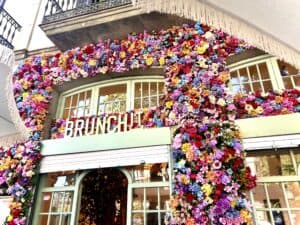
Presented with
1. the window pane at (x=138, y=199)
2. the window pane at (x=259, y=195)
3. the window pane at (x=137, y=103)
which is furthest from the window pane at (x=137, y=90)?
the window pane at (x=259, y=195)

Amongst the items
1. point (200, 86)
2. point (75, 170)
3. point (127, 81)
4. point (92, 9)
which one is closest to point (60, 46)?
point (92, 9)

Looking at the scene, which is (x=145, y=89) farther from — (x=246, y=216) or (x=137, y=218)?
(x=246, y=216)

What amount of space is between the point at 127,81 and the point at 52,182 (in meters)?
2.78

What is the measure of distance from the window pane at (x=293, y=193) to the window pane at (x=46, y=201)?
14.5 ft

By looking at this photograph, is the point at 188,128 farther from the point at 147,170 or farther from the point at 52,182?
the point at 52,182

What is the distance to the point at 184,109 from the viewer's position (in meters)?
4.72

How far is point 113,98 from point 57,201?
251 centimetres

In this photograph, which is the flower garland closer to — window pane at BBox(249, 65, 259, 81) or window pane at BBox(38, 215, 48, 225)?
window pane at BBox(38, 215, 48, 225)

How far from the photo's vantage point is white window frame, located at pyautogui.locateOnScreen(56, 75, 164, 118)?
18.9ft

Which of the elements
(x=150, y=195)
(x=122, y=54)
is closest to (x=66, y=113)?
(x=122, y=54)

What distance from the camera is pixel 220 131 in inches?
168

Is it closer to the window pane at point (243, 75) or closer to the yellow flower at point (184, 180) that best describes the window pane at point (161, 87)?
the window pane at point (243, 75)

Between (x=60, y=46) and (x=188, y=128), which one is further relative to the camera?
(x=60, y=46)

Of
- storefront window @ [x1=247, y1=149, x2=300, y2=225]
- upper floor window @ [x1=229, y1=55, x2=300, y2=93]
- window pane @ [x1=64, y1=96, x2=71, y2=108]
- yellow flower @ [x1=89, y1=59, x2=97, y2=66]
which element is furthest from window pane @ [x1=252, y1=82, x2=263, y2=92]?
window pane @ [x1=64, y1=96, x2=71, y2=108]
